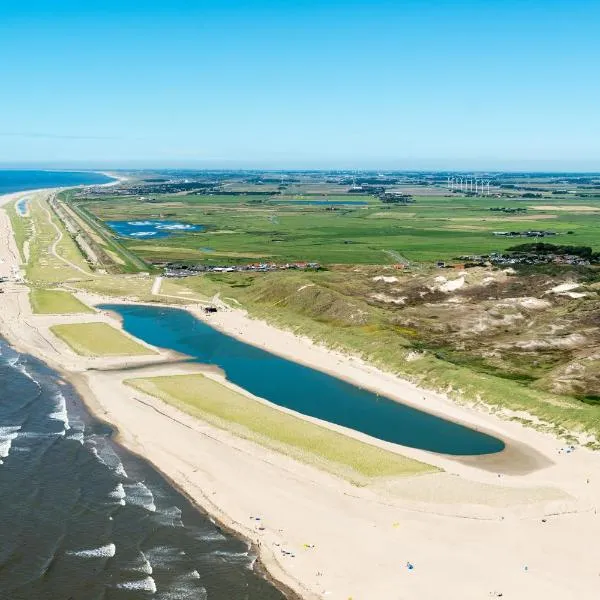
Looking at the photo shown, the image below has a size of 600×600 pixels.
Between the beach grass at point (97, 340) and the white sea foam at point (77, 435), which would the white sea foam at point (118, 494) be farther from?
the beach grass at point (97, 340)

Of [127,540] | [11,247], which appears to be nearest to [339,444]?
[127,540]

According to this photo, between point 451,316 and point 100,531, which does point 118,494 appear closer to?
point 100,531

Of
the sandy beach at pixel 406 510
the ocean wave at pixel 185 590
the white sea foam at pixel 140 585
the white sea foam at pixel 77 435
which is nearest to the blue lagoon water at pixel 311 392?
the sandy beach at pixel 406 510

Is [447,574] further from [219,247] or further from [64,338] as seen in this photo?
[219,247]

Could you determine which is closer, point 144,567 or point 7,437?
point 144,567

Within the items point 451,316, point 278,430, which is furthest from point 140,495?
point 451,316

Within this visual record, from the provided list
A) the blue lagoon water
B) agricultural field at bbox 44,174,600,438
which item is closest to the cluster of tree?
agricultural field at bbox 44,174,600,438
